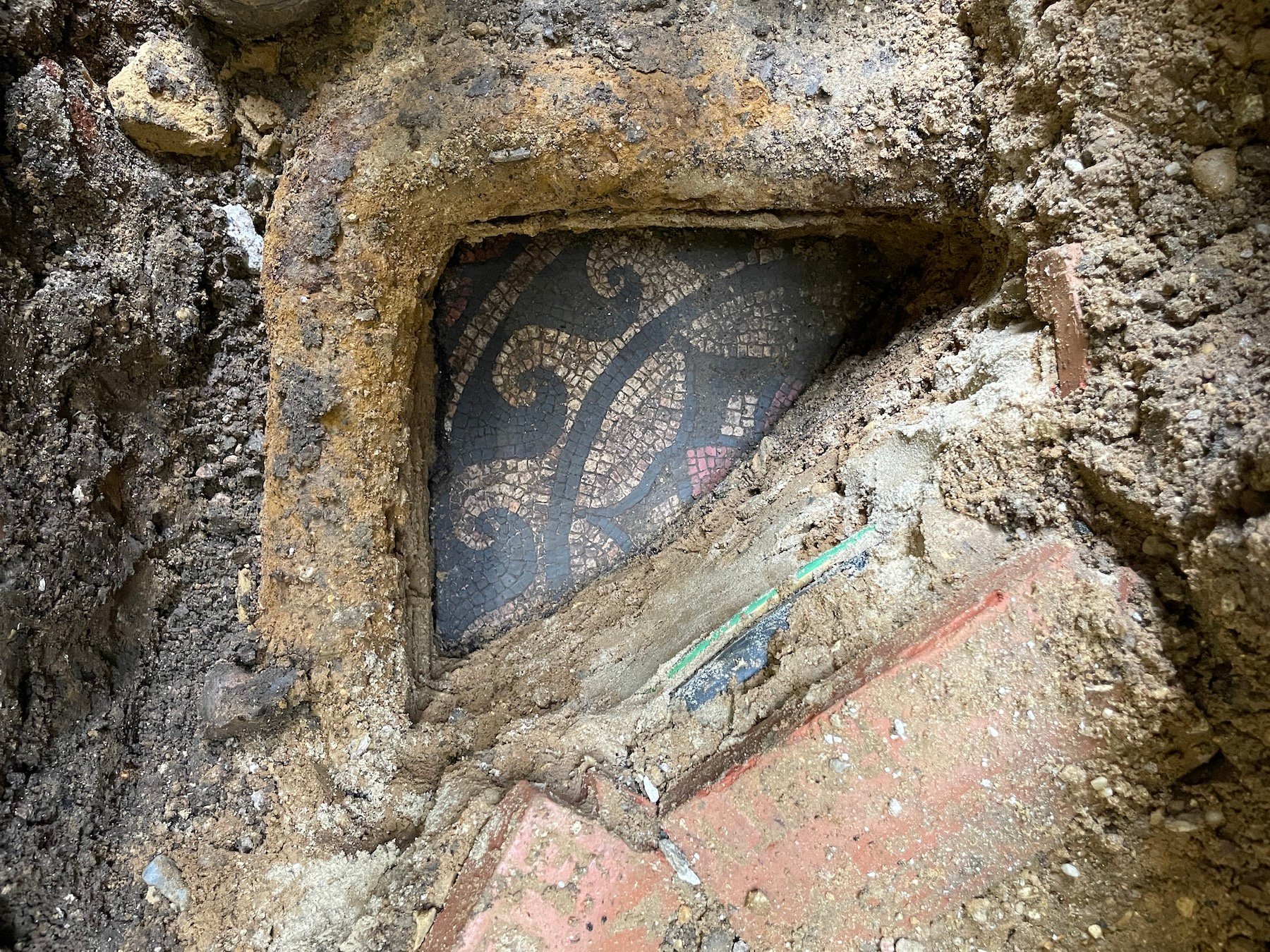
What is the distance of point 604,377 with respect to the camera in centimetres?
317

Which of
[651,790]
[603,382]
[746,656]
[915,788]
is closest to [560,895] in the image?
[651,790]

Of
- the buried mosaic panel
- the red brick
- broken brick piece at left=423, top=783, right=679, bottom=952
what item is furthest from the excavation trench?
the red brick

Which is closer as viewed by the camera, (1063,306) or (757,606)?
(1063,306)

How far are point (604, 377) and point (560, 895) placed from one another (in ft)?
6.68

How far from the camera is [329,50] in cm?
245

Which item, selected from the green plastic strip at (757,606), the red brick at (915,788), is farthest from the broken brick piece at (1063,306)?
the green plastic strip at (757,606)

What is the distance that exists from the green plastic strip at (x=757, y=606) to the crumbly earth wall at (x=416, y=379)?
11 cm

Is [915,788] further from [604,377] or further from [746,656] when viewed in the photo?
[604,377]

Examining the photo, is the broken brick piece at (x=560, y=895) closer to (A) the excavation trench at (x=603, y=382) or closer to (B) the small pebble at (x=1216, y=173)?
(A) the excavation trench at (x=603, y=382)

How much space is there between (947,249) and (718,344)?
973 millimetres

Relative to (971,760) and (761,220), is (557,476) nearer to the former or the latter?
(761,220)

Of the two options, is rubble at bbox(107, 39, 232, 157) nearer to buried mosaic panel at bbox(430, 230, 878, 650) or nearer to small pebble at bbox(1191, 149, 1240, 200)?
buried mosaic panel at bbox(430, 230, 878, 650)

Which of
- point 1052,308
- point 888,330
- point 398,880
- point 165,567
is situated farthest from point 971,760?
point 165,567

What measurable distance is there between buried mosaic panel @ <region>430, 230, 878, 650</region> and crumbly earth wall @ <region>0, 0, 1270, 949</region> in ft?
1.25
